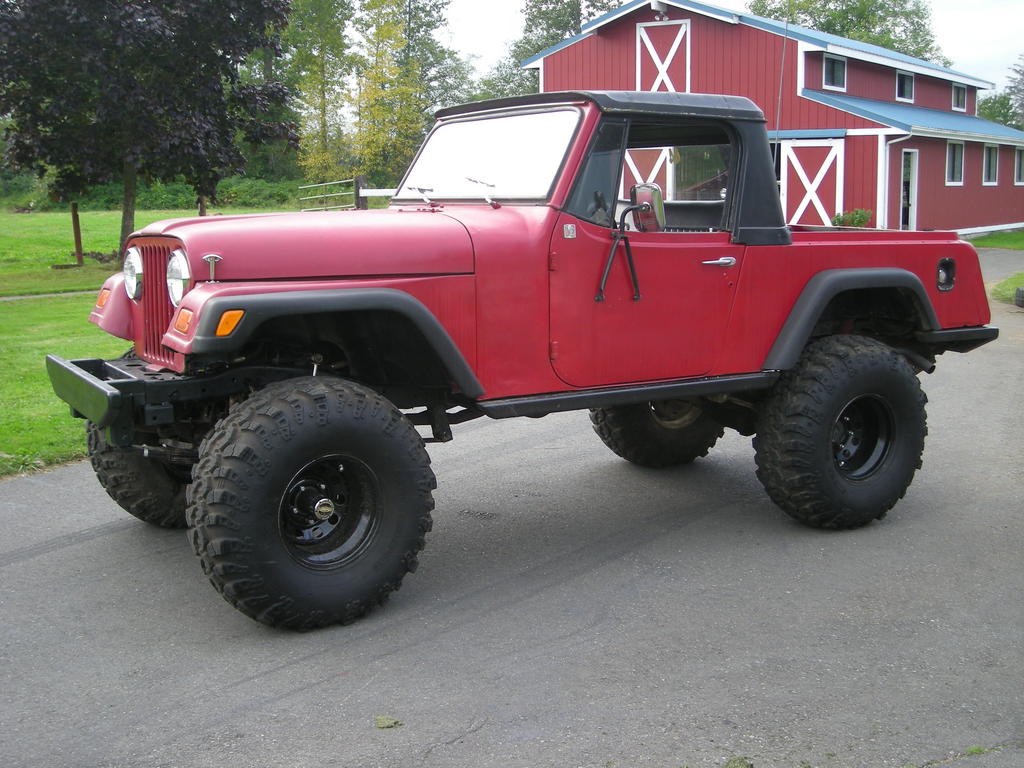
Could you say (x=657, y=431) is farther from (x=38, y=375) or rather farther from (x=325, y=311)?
(x=38, y=375)

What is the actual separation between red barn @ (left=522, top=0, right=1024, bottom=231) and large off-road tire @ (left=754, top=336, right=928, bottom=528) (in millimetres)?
21206

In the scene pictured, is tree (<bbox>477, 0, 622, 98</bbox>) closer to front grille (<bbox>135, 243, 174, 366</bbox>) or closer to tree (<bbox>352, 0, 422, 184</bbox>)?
tree (<bbox>352, 0, 422, 184</bbox>)

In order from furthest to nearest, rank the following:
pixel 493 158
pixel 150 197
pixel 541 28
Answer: pixel 541 28, pixel 150 197, pixel 493 158

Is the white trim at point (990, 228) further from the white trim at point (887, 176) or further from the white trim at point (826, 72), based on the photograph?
the white trim at point (826, 72)

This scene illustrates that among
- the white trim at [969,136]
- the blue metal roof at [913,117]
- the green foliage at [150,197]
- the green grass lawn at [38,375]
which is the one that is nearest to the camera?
the green grass lawn at [38,375]

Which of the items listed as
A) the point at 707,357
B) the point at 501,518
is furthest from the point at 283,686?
the point at 707,357

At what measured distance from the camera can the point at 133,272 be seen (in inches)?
184

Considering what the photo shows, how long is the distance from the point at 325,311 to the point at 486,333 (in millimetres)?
788

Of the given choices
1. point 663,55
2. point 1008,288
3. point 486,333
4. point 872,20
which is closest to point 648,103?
point 486,333

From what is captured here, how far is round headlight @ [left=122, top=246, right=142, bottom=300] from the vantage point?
4.66 m

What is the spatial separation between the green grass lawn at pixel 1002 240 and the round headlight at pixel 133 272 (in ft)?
89.2

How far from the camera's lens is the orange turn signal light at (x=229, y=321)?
391cm

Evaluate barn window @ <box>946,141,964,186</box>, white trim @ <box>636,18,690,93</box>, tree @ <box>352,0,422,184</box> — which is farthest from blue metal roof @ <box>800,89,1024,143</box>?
tree @ <box>352,0,422,184</box>

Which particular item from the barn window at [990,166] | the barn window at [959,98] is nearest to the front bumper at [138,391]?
the barn window at [990,166]
